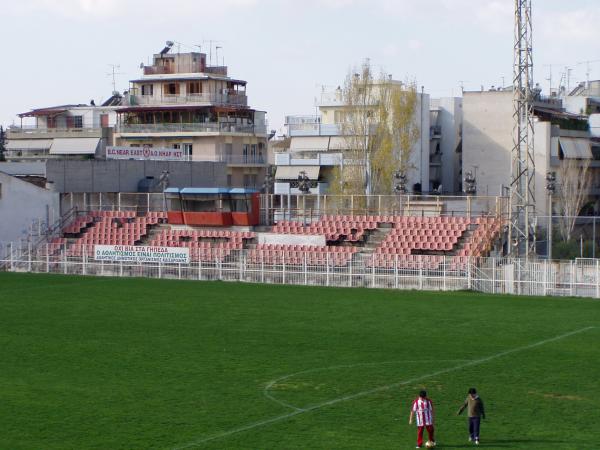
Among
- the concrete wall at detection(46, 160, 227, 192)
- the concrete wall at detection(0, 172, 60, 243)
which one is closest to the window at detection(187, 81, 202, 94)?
the concrete wall at detection(46, 160, 227, 192)

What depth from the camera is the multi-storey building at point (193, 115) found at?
97688mm

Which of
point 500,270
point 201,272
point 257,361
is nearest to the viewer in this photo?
point 257,361

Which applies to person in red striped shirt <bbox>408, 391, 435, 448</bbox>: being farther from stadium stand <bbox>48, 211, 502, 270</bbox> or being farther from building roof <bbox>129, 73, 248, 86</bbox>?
building roof <bbox>129, 73, 248, 86</bbox>

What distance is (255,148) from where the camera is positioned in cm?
10262

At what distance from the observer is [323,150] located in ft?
309

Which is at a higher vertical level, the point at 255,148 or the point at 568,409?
the point at 255,148

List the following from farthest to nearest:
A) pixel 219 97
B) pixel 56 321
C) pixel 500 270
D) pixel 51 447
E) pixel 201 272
→ pixel 219 97 → pixel 201 272 → pixel 500 270 → pixel 56 321 → pixel 51 447

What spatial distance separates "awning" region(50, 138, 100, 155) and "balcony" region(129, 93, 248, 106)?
5171mm

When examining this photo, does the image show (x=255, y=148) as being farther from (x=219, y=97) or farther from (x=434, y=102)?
(x=434, y=102)

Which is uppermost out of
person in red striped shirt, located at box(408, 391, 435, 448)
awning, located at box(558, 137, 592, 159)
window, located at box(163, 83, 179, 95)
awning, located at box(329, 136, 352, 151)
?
window, located at box(163, 83, 179, 95)

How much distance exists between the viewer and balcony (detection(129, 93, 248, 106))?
97.8 m

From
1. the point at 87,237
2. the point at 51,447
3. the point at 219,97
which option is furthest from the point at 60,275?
the point at 219,97

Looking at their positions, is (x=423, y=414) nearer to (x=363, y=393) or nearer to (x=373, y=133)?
(x=363, y=393)

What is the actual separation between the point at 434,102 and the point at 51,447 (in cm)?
8659
